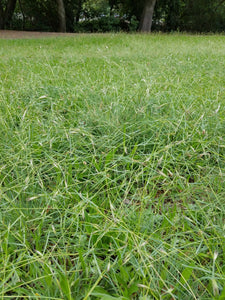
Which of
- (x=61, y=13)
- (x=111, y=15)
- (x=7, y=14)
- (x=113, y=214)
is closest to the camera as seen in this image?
(x=113, y=214)

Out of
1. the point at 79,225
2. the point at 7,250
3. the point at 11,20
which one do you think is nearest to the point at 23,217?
the point at 7,250

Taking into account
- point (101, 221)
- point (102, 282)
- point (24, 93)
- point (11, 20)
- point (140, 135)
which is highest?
point (11, 20)

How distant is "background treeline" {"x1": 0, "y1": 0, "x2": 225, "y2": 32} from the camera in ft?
55.6

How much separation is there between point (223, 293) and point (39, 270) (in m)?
0.65

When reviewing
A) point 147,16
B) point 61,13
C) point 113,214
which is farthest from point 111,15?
point 113,214

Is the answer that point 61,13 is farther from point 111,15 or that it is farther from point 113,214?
point 113,214

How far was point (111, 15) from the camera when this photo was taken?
1788 centimetres

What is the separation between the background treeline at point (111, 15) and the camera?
1694cm

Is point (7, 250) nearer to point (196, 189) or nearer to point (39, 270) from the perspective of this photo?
point (39, 270)

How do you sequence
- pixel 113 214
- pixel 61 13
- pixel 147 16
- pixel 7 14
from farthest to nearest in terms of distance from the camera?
pixel 7 14 → pixel 61 13 → pixel 147 16 → pixel 113 214

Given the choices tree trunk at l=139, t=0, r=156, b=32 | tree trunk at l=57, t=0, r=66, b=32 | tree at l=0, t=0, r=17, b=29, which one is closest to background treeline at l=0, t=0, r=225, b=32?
tree at l=0, t=0, r=17, b=29

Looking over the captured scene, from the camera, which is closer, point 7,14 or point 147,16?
point 147,16

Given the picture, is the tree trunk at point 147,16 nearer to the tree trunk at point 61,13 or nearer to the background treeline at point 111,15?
the background treeline at point 111,15

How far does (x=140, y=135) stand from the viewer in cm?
184
